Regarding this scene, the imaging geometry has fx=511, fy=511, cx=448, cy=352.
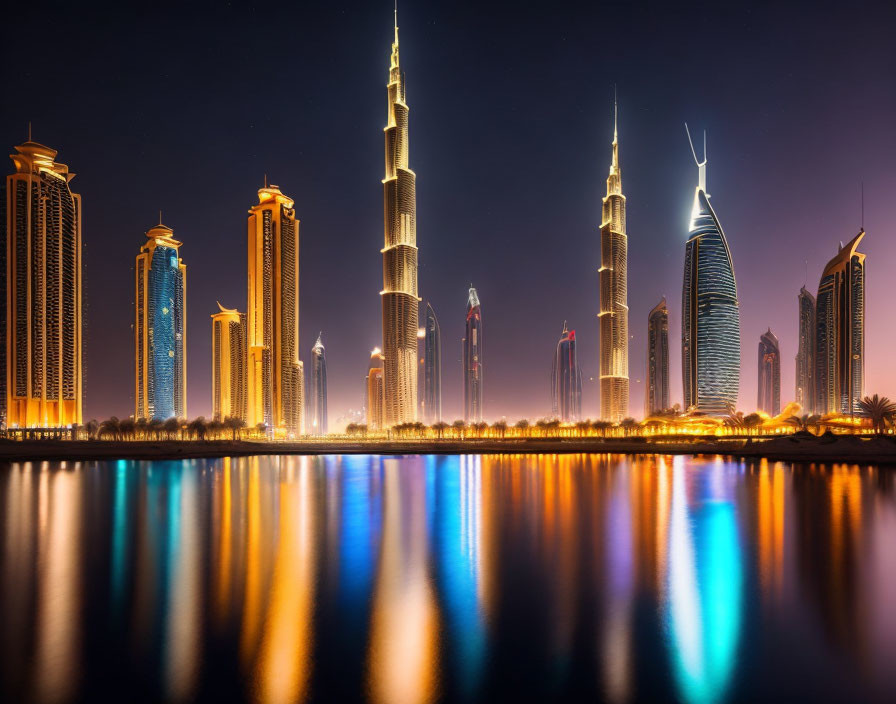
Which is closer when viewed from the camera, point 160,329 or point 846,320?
point 846,320

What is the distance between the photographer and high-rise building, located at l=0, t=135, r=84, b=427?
3875 inches

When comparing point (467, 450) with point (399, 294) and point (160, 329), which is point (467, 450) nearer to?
point (399, 294)

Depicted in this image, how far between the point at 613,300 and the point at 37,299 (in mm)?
164405

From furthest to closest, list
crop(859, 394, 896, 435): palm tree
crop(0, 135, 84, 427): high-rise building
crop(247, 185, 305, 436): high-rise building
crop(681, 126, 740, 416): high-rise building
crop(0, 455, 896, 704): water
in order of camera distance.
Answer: crop(247, 185, 305, 436): high-rise building → crop(681, 126, 740, 416): high-rise building → crop(0, 135, 84, 427): high-rise building → crop(859, 394, 896, 435): palm tree → crop(0, 455, 896, 704): water

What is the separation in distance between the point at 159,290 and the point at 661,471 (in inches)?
5963

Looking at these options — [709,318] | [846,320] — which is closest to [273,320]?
[709,318]

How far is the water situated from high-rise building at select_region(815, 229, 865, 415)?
129 meters

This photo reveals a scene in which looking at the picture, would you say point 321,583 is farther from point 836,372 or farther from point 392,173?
point 836,372

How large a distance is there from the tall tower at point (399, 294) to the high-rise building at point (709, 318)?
68924 mm

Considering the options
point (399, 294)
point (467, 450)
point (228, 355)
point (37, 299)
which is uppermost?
point (399, 294)

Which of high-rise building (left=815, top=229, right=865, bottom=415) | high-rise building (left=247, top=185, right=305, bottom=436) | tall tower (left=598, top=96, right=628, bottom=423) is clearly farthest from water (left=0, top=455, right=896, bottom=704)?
tall tower (left=598, top=96, right=628, bottom=423)

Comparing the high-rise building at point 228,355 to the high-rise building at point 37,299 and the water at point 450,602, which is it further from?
the water at point 450,602

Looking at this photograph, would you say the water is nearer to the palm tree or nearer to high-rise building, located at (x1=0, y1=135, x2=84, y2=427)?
the palm tree

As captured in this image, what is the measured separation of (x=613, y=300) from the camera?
7279 inches
